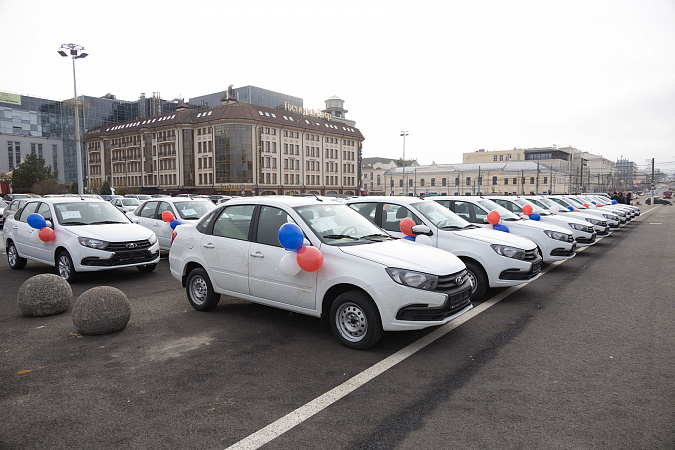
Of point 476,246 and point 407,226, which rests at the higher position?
point 407,226

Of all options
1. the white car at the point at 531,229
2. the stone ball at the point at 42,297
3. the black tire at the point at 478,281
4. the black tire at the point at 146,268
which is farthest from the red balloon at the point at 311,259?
the black tire at the point at 146,268

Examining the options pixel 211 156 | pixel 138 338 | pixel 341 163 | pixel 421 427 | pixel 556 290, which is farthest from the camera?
pixel 341 163

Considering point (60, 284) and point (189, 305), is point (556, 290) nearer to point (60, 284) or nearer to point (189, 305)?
point (189, 305)

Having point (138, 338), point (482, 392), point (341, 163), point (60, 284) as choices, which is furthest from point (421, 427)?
point (341, 163)

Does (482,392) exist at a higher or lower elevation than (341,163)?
lower

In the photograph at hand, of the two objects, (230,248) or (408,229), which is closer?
(230,248)

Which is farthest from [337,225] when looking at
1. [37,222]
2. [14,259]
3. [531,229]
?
[14,259]

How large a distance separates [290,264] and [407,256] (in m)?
1.35

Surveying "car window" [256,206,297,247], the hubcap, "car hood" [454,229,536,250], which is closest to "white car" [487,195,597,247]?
"car hood" [454,229,536,250]

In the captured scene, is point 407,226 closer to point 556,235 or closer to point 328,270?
point 328,270

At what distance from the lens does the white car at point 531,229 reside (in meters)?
9.55

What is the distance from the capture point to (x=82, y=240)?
8359 millimetres

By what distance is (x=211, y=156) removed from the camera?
230 feet

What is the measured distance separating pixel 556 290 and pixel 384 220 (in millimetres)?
3480
